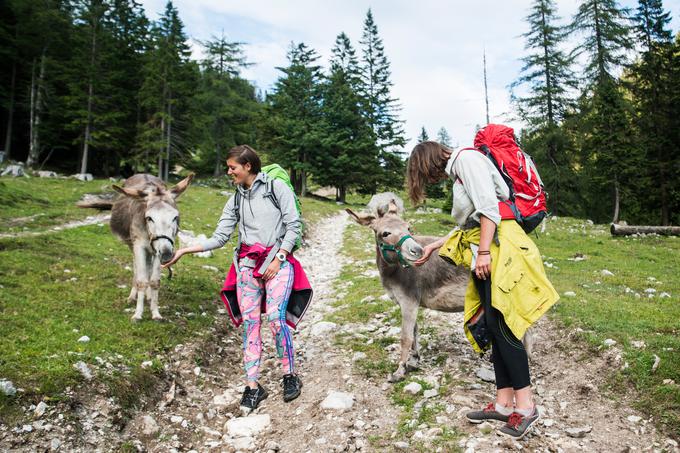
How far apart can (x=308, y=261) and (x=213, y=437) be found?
9880 mm

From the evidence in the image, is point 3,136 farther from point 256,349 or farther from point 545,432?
point 545,432

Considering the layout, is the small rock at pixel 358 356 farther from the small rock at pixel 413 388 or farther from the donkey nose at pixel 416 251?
the donkey nose at pixel 416 251

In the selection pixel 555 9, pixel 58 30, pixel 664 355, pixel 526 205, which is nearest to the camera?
pixel 526 205

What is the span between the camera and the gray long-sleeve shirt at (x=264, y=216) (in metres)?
4.85

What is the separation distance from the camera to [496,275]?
3.31 meters

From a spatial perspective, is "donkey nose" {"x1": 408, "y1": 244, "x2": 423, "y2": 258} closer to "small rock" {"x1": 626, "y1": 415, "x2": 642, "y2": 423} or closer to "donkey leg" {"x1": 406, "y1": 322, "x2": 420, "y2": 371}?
"donkey leg" {"x1": 406, "y1": 322, "x2": 420, "y2": 371}

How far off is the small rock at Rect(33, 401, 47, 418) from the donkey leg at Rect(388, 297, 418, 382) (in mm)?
3819

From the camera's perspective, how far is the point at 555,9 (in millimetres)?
33156

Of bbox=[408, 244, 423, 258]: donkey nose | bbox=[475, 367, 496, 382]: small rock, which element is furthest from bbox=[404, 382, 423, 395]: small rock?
bbox=[408, 244, 423, 258]: donkey nose

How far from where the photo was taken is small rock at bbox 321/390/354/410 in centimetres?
446

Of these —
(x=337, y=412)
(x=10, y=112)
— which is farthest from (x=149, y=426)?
(x=10, y=112)

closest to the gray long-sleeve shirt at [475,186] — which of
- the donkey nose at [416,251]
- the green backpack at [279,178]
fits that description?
the donkey nose at [416,251]

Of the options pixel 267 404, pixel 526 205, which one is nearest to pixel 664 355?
pixel 526 205

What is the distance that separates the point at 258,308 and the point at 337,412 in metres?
1.56
